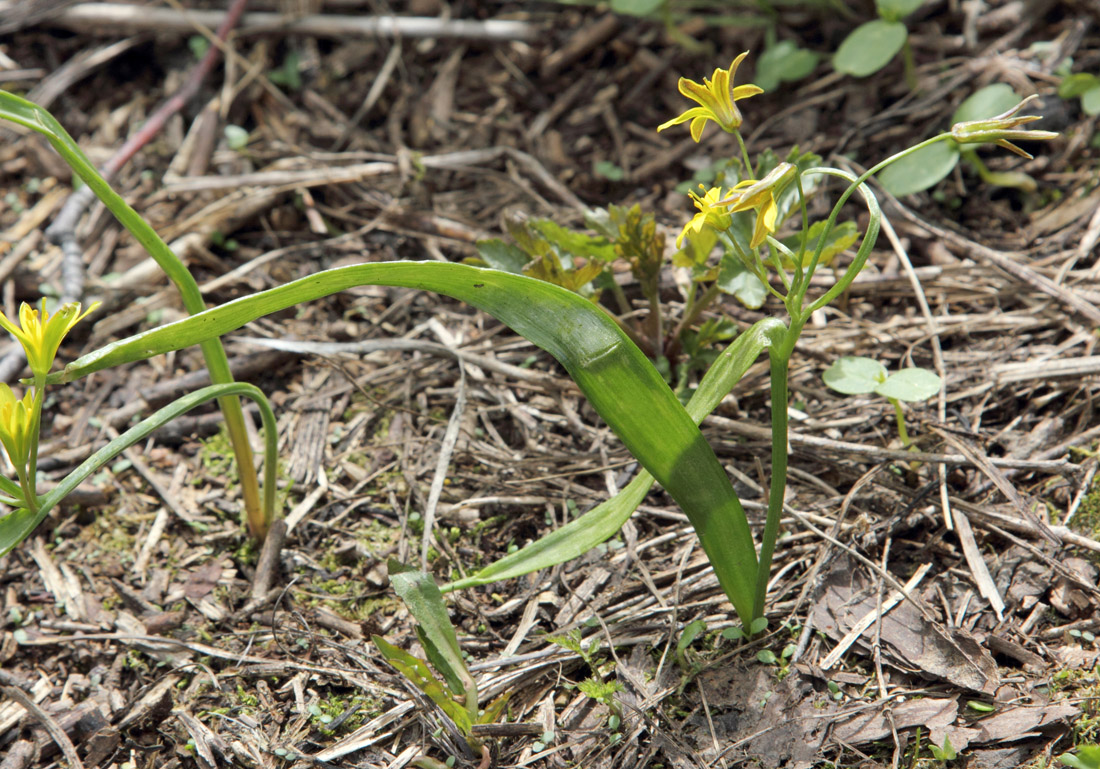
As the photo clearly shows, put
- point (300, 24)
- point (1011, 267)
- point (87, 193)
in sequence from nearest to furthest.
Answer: point (1011, 267) < point (87, 193) < point (300, 24)

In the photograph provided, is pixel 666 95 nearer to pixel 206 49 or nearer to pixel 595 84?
pixel 595 84

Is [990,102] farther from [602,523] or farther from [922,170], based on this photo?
[602,523]

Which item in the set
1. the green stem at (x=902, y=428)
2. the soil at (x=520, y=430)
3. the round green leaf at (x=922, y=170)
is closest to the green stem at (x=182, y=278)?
the soil at (x=520, y=430)

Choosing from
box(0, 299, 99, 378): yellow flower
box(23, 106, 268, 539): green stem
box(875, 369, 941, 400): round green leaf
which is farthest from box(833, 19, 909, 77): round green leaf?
A: box(0, 299, 99, 378): yellow flower

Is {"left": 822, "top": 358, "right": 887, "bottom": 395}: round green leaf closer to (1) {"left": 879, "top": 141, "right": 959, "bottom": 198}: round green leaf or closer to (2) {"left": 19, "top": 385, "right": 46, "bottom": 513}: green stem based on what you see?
(1) {"left": 879, "top": 141, "right": 959, "bottom": 198}: round green leaf

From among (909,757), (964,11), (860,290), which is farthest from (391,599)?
(964,11)

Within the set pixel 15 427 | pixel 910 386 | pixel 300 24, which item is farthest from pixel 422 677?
pixel 300 24

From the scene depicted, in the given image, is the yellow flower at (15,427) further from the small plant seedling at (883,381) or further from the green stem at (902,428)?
the green stem at (902,428)
